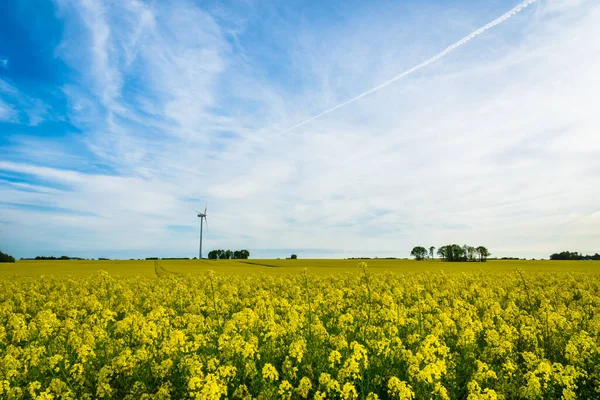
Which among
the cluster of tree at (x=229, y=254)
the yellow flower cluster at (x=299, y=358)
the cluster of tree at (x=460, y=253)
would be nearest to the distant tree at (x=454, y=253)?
the cluster of tree at (x=460, y=253)

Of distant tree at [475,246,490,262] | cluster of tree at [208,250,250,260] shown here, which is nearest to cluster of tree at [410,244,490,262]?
distant tree at [475,246,490,262]

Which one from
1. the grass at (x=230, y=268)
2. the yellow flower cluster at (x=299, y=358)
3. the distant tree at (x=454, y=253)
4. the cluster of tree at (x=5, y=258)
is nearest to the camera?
the yellow flower cluster at (x=299, y=358)

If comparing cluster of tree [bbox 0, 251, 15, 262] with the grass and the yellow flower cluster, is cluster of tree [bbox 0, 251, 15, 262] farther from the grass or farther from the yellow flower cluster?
the yellow flower cluster

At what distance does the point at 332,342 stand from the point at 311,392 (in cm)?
172

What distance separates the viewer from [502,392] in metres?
7.04

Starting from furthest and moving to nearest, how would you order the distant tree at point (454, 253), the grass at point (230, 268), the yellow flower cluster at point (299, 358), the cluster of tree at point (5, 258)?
the distant tree at point (454, 253) → the cluster of tree at point (5, 258) → the grass at point (230, 268) → the yellow flower cluster at point (299, 358)

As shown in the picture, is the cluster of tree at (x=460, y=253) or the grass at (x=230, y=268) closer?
the grass at (x=230, y=268)

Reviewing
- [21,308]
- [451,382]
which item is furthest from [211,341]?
[21,308]

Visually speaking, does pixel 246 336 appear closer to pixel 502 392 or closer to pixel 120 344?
pixel 120 344

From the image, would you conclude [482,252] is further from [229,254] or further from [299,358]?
[299,358]

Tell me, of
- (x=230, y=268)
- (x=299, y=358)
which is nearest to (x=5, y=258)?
(x=230, y=268)

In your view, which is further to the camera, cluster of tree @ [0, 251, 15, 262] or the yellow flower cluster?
cluster of tree @ [0, 251, 15, 262]

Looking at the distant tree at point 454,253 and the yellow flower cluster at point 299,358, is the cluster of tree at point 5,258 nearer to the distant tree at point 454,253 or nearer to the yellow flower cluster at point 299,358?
the yellow flower cluster at point 299,358

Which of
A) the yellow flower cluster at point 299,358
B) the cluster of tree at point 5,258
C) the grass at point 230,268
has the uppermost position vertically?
the cluster of tree at point 5,258
